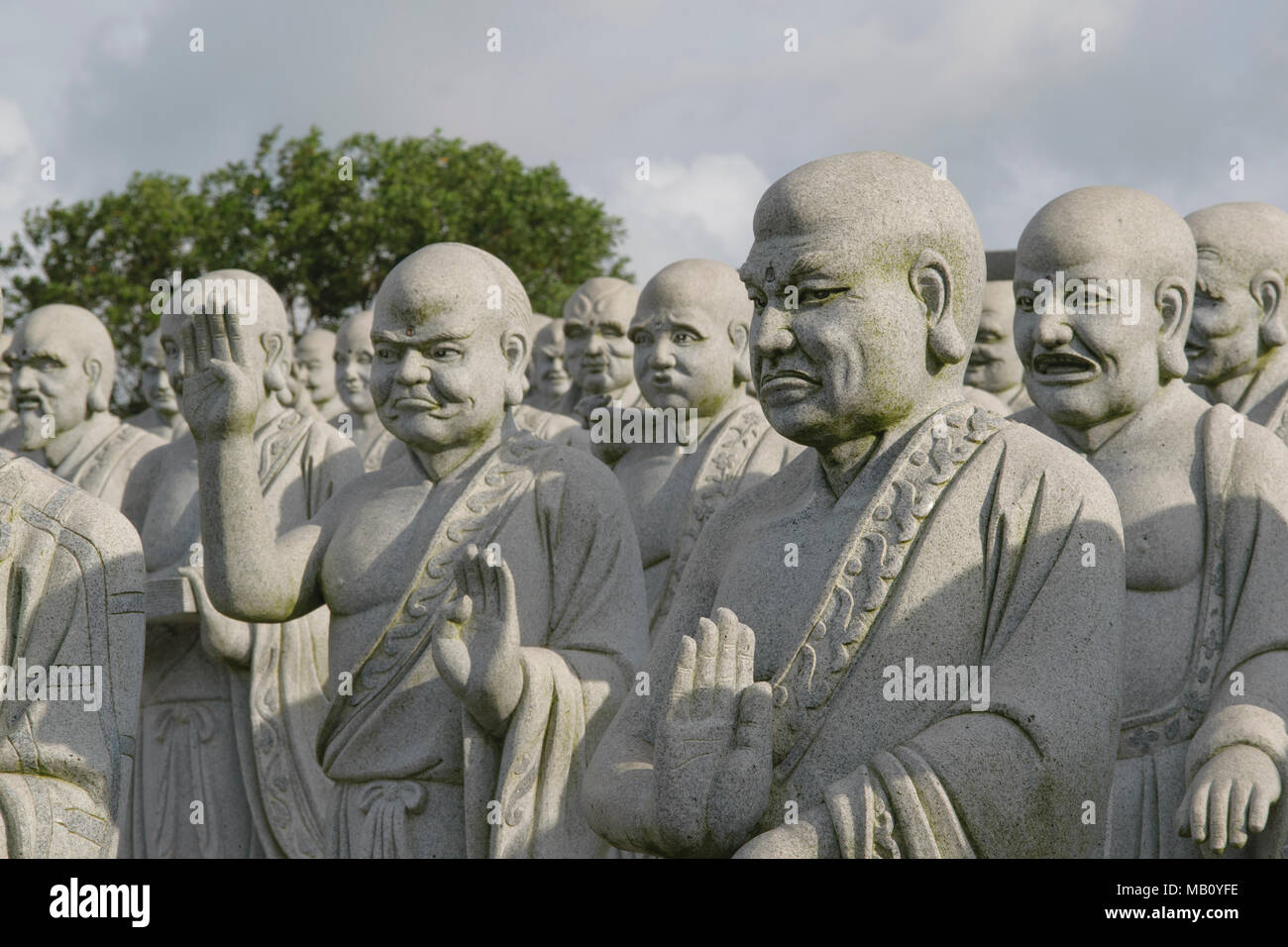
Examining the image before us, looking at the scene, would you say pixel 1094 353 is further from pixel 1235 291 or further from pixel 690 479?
pixel 690 479

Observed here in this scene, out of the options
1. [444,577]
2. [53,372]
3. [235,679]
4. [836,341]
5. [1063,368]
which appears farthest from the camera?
[53,372]

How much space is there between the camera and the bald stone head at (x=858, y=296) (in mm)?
5387

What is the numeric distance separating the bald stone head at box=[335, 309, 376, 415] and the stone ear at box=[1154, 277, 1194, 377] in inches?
394

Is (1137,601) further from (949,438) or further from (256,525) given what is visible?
(256,525)

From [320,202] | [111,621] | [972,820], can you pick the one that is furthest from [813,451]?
[320,202]

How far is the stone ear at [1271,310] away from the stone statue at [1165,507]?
153 centimetres

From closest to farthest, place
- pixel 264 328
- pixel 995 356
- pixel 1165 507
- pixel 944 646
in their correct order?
pixel 944 646 → pixel 1165 507 → pixel 264 328 → pixel 995 356

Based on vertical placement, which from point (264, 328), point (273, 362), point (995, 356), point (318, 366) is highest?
point (318, 366)

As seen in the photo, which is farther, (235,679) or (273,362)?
(273,362)

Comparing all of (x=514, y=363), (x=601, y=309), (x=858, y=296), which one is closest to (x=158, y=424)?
(x=601, y=309)

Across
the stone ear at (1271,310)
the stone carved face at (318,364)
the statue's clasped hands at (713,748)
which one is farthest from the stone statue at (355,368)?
the statue's clasped hands at (713,748)

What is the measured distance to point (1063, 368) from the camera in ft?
23.1

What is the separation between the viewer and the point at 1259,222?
861cm

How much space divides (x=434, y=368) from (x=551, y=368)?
299 inches
